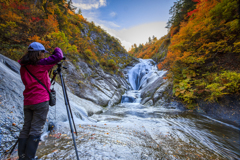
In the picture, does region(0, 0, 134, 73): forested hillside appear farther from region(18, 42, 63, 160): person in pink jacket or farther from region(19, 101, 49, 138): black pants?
region(19, 101, 49, 138): black pants

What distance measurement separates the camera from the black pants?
1.69m

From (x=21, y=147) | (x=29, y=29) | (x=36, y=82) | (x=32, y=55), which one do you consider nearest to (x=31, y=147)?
(x=21, y=147)

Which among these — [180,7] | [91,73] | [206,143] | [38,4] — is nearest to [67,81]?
[91,73]

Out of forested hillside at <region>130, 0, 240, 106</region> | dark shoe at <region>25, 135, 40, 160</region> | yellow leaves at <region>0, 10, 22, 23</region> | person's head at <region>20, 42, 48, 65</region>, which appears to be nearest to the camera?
dark shoe at <region>25, 135, 40, 160</region>

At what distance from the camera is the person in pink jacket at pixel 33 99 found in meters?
1.65

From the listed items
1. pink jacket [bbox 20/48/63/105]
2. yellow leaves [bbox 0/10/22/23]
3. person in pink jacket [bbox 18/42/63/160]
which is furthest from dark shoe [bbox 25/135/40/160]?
yellow leaves [bbox 0/10/22/23]

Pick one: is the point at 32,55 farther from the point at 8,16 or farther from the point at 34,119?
the point at 8,16

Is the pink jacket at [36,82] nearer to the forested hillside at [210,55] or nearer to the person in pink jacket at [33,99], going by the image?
the person in pink jacket at [33,99]

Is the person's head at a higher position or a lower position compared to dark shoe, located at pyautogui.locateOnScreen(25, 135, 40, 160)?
higher

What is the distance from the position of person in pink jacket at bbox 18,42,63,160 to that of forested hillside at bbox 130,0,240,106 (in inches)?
345

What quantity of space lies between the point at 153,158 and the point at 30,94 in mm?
2874

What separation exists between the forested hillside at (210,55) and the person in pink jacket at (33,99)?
8765mm

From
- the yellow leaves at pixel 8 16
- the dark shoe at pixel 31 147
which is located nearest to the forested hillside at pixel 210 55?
the dark shoe at pixel 31 147

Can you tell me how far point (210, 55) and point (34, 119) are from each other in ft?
38.2
